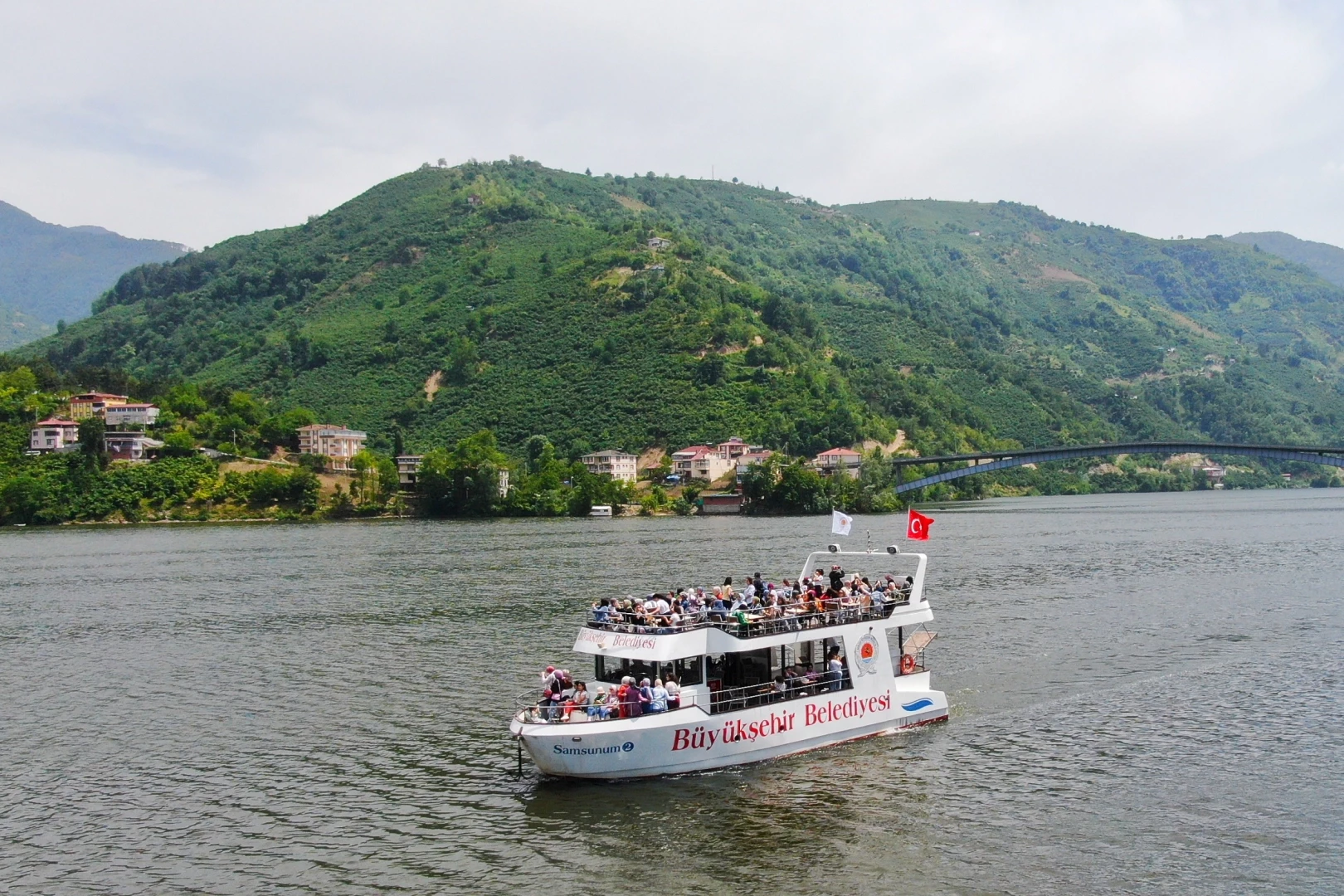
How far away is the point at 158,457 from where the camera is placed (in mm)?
145750

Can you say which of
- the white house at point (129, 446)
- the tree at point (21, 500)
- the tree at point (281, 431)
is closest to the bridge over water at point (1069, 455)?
the tree at point (281, 431)

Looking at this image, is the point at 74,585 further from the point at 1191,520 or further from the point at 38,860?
the point at 1191,520

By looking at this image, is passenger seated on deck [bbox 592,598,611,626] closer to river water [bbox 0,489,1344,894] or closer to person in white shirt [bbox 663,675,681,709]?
person in white shirt [bbox 663,675,681,709]

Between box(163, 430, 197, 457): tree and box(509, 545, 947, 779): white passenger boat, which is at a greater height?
box(163, 430, 197, 457): tree

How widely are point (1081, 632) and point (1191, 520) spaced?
271 ft

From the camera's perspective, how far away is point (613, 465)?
539ft

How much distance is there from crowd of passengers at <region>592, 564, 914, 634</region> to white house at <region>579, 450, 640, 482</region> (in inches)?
5079

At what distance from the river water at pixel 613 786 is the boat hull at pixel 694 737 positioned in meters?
0.44

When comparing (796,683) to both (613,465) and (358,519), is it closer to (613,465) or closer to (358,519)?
(358,519)

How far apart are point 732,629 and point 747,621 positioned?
46 cm

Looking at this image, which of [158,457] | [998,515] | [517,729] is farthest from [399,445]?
[517,729]

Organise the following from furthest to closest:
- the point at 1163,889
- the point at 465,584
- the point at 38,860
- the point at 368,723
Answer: the point at 465,584 < the point at 368,723 < the point at 38,860 < the point at 1163,889

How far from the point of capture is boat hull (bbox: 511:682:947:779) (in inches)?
1089

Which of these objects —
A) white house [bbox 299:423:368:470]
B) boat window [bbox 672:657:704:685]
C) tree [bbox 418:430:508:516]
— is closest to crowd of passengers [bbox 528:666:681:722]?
boat window [bbox 672:657:704:685]
